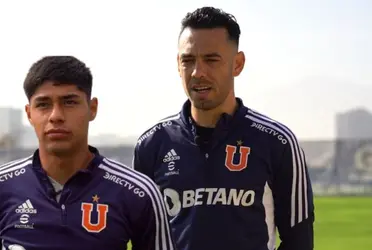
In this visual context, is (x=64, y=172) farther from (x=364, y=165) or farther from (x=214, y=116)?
(x=364, y=165)

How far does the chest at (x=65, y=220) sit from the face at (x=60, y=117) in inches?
9.1

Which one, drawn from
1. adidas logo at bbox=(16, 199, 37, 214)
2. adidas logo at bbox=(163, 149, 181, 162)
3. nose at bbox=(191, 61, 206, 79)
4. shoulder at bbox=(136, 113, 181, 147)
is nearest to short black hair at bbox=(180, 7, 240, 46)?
nose at bbox=(191, 61, 206, 79)

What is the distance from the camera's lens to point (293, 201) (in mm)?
4328

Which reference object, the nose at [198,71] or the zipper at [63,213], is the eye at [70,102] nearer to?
the zipper at [63,213]

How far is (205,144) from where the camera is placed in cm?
427

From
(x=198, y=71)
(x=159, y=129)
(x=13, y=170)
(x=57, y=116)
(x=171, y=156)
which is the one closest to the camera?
(x=57, y=116)

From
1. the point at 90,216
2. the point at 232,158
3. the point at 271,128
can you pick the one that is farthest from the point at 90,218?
the point at 271,128

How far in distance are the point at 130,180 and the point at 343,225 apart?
15.2 metres

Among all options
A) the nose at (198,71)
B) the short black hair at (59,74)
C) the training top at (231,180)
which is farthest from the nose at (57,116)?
the training top at (231,180)

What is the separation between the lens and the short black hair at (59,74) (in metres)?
3.44

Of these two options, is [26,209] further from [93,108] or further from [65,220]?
[93,108]

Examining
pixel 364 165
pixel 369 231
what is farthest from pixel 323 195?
pixel 369 231

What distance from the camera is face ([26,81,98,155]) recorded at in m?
3.37

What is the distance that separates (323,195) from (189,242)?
28.2 m
